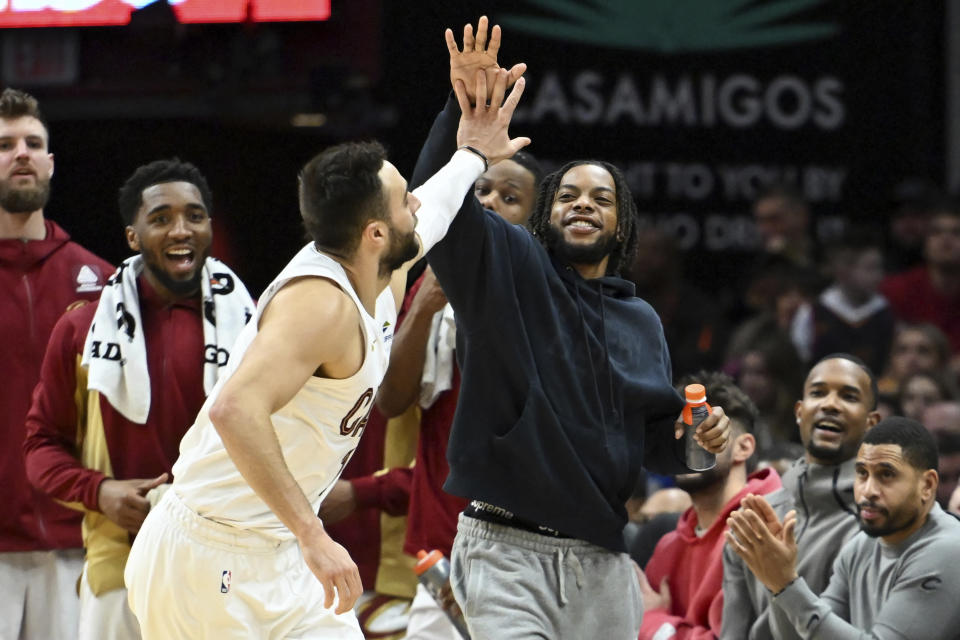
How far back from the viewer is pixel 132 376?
5.69m

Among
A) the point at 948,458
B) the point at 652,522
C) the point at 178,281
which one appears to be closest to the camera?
the point at 178,281

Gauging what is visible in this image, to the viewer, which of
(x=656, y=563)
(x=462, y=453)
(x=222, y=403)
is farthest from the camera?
(x=656, y=563)

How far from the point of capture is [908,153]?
10.8 meters

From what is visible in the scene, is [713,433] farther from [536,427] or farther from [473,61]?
[473,61]

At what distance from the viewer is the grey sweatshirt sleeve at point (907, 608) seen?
550 centimetres

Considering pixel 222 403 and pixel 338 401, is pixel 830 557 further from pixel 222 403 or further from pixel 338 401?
pixel 222 403

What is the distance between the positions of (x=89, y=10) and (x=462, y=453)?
488 cm

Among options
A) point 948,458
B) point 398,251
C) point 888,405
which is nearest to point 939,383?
point 888,405

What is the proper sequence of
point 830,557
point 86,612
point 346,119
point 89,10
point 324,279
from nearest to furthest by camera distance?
point 324,279 < point 86,612 < point 830,557 < point 89,10 < point 346,119

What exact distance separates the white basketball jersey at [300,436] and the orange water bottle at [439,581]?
3.23ft

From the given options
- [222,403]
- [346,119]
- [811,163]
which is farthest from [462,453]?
[811,163]

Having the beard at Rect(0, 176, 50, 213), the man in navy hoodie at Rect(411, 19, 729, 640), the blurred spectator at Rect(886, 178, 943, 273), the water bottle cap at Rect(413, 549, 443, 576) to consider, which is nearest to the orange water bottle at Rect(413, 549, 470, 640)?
the water bottle cap at Rect(413, 549, 443, 576)

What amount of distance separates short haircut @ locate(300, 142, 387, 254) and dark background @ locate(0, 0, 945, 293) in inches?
202

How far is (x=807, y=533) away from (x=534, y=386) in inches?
71.4
